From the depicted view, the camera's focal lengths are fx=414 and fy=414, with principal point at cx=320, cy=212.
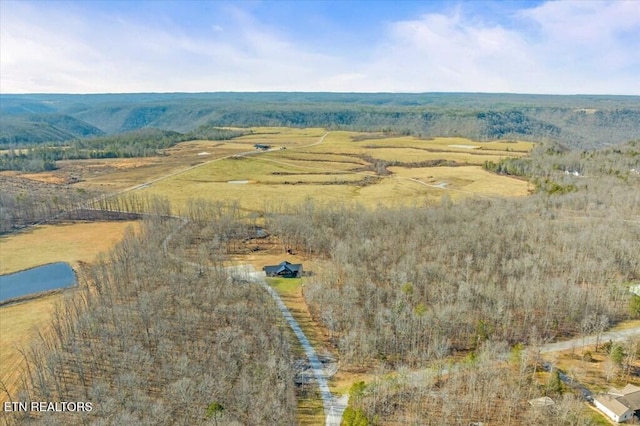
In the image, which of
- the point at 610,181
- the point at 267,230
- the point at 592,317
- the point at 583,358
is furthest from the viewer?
the point at 610,181

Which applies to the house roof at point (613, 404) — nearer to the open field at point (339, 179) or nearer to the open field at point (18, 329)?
the open field at point (18, 329)

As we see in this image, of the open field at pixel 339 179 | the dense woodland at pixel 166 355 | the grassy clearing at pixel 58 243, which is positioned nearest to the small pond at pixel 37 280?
the grassy clearing at pixel 58 243

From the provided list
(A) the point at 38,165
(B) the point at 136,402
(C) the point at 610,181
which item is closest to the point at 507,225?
(C) the point at 610,181

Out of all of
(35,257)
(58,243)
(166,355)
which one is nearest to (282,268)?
(166,355)

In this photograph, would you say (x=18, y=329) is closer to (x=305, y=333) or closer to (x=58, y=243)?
(x=305, y=333)

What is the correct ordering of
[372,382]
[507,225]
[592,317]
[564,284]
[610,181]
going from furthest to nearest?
[610,181] → [507,225] → [564,284] → [592,317] → [372,382]

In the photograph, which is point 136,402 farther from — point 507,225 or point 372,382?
point 507,225

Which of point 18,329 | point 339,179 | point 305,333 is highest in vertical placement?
point 339,179
